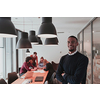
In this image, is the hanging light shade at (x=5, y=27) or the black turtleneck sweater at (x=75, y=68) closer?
the hanging light shade at (x=5, y=27)

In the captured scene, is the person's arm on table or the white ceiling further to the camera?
the white ceiling

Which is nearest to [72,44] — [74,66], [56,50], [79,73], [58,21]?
[74,66]

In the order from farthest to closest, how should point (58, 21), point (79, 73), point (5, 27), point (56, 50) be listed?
point (56, 50)
point (58, 21)
point (79, 73)
point (5, 27)

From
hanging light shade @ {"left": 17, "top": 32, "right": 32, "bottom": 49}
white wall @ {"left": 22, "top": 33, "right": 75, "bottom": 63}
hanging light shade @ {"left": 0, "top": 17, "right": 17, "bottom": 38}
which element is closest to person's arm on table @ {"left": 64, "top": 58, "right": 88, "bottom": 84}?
hanging light shade @ {"left": 0, "top": 17, "right": 17, "bottom": 38}

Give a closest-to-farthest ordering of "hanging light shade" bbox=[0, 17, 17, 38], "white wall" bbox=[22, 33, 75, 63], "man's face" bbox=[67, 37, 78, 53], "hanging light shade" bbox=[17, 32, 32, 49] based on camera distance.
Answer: "hanging light shade" bbox=[0, 17, 17, 38], "man's face" bbox=[67, 37, 78, 53], "hanging light shade" bbox=[17, 32, 32, 49], "white wall" bbox=[22, 33, 75, 63]

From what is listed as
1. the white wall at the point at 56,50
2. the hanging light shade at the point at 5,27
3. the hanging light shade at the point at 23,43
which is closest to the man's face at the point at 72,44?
the hanging light shade at the point at 5,27

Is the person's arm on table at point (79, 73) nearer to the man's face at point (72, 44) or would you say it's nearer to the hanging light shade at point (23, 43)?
the man's face at point (72, 44)

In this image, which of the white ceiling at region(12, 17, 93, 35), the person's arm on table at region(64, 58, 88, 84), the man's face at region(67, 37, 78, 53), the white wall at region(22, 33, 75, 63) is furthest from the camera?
the white wall at region(22, 33, 75, 63)

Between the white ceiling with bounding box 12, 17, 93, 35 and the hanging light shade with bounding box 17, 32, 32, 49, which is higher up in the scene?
the white ceiling with bounding box 12, 17, 93, 35

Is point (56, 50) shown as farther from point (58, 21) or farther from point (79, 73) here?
point (79, 73)

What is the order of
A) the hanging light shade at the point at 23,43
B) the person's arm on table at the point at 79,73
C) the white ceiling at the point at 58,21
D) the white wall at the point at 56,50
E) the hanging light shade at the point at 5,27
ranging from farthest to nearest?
the white wall at the point at 56,50 < the white ceiling at the point at 58,21 < the hanging light shade at the point at 23,43 < the person's arm on table at the point at 79,73 < the hanging light shade at the point at 5,27

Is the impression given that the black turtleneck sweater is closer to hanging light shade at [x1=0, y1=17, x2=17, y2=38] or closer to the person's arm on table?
the person's arm on table

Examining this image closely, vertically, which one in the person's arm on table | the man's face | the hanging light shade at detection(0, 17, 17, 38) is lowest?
the person's arm on table
